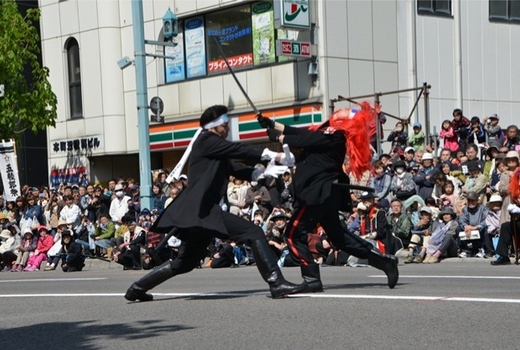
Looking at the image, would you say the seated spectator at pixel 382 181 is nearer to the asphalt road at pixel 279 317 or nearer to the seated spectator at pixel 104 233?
the seated spectator at pixel 104 233

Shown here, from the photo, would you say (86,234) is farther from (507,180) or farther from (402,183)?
(507,180)

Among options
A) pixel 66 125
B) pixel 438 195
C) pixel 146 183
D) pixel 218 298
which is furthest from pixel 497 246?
pixel 66 125

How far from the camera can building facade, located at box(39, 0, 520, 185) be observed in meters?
26.8

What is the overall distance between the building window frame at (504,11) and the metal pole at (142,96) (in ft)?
32.9

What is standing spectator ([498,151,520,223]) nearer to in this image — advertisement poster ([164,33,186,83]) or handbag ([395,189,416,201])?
handbag ([395,189,416,201])

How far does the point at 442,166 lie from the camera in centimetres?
2100

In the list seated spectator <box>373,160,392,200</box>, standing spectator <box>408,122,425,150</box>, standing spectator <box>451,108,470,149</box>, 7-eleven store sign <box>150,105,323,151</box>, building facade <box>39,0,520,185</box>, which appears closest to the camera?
seated spectator <box>373,160,392,200</box>

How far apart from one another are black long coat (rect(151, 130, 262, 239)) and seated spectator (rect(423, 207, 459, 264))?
8.86m

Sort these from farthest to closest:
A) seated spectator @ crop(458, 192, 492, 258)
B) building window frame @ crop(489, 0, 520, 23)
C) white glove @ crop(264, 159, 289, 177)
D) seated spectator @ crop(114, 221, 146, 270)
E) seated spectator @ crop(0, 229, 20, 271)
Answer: building window frame @ crop(489, 0, 520, 23), seated spectator @ crop(0, 229, 20, 271), seated spectator @ crop(114, 221, 146, 270), seated spectator @ crop(458, 192, 492, 258), white glove @ crop(264, 159, 289, 177)

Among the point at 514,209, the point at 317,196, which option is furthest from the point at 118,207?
the point at 317,196

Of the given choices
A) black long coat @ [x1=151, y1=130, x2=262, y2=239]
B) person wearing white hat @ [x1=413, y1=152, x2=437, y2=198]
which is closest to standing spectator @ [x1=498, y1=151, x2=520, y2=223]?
person wearing white hat @ [x1=413, y1=152, x2=437, y2=198]

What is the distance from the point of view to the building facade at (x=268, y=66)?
1056 inches

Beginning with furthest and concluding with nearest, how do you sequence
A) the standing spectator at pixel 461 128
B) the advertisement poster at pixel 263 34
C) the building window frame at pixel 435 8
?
1. the building window frame at pixel 435 8
2. the advertisement poster at pixel 263 34
3. the standing spectator at pixel 461 128

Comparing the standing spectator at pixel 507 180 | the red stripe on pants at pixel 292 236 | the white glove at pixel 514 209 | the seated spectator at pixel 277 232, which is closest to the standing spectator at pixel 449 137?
the seated spectator at pixel 277 232
